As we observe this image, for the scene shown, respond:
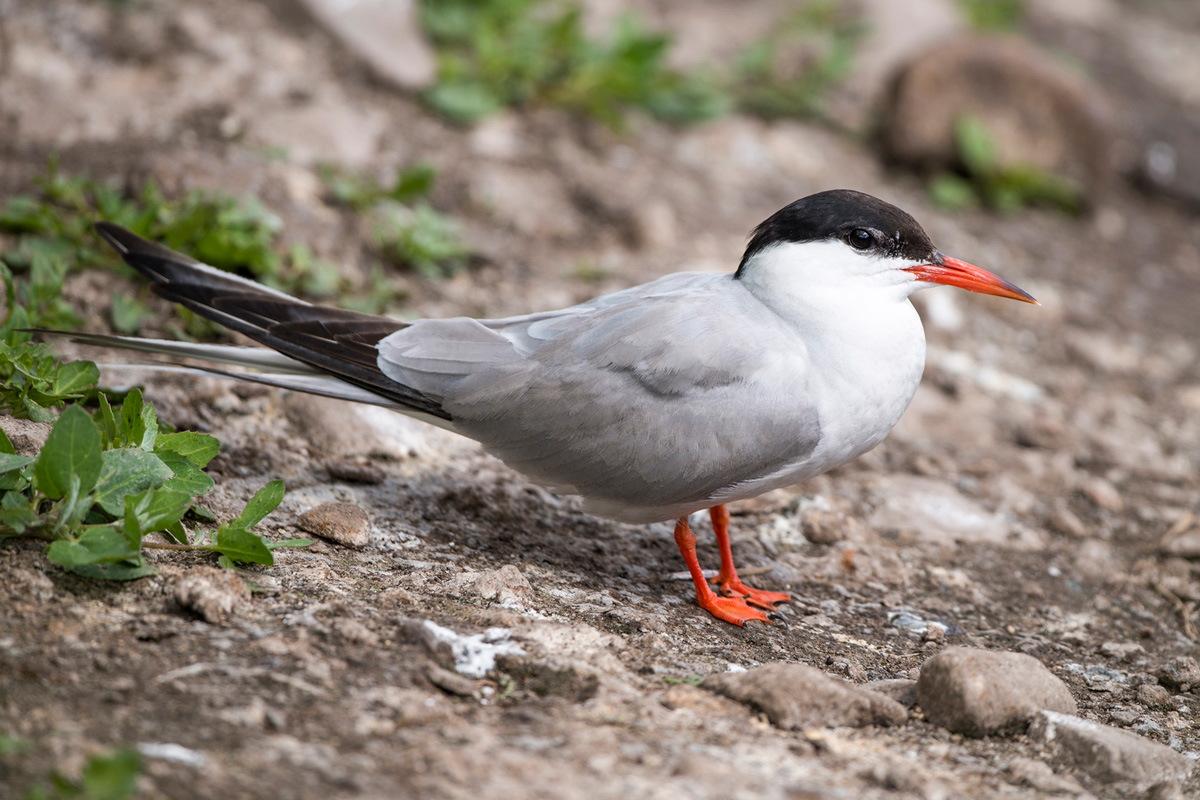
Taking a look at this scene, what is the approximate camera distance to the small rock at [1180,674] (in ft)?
10.8

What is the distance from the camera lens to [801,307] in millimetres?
3391

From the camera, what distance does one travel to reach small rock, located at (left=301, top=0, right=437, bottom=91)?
20.3 ft

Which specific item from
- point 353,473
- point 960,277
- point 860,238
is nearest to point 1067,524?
point 960,277

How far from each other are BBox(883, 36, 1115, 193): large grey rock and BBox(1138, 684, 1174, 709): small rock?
15.6ft

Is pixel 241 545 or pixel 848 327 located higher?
pixel 848 327

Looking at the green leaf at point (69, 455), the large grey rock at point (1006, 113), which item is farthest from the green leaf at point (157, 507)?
the large grey rock at point (1006, 113)

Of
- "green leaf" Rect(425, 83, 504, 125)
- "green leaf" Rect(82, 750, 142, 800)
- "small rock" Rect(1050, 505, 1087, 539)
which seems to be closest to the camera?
"green leaf" Rect(82, 750, 142, 800)

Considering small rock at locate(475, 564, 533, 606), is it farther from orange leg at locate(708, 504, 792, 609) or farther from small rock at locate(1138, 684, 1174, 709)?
small rock at locate(1138, 684, 1174, 709)

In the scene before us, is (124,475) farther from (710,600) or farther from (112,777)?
(710,600)

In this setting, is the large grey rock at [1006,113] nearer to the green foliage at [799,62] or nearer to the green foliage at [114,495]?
the green foliage at [799,62]

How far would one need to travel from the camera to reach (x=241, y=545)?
2902 mm

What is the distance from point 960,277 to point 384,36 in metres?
4.14

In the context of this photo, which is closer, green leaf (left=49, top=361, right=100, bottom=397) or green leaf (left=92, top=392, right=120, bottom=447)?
green leaf (left=92, top=392, right=120, bottom=447)

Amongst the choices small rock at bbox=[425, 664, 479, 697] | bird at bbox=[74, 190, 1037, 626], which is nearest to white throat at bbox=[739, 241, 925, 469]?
bird at bbox=[74, 190, 1037, 626]
